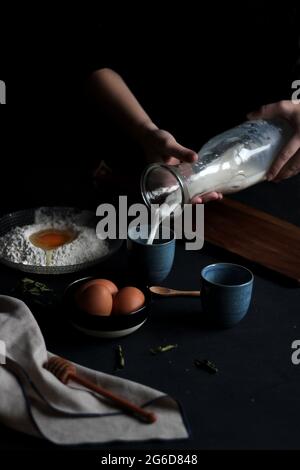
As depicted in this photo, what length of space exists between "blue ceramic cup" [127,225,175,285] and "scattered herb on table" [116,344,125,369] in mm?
261

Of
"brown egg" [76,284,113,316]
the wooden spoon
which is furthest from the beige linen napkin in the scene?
"brown egg" [76,284,113,316]

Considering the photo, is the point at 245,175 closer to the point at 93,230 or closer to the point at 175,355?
the point at 93,230

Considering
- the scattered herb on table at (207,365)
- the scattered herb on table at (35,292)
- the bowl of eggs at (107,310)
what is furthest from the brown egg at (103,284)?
the scattered herb on table at (207,365)

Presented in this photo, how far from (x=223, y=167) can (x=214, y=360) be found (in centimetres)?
55

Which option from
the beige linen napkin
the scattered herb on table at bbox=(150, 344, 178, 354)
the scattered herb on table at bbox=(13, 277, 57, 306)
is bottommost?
the scattered herb on table at bbox=(13, 277, 57, 306)

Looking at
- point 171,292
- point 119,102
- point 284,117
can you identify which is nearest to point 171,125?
point 119,102

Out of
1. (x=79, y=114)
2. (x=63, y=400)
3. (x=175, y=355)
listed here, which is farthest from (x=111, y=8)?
(x=63, y=400)

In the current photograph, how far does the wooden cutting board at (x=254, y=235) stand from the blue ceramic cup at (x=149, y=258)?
0.73ft

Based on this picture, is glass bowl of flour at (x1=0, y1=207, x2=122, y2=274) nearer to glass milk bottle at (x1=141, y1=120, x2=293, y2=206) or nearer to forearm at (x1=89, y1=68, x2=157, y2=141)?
glass milk bottle at (x1=141, y1=120, x2=293, y2=206)

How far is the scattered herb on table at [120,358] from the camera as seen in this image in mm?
1125

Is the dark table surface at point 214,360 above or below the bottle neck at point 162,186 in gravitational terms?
below

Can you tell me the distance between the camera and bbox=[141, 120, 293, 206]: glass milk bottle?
56.9 inches

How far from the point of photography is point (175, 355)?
1159 millimetres

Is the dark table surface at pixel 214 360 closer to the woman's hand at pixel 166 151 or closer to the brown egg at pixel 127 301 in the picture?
the brown egg at pixel 127 301
